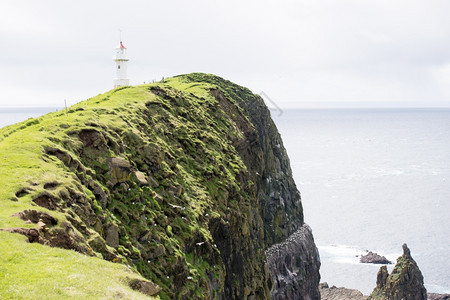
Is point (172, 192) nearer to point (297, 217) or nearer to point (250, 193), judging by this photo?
point (250, 193)

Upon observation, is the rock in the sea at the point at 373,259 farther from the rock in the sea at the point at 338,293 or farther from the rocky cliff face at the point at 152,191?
the rocky cliff face at the point at 152,191

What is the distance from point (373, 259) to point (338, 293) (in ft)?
66.9

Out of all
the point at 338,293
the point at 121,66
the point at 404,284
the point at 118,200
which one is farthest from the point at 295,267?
the point at 118,200

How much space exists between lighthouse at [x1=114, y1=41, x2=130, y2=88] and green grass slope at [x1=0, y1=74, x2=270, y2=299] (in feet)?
52.7

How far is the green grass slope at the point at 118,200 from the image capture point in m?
19.9

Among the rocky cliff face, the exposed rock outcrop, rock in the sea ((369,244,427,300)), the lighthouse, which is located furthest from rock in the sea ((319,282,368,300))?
the lighthouse

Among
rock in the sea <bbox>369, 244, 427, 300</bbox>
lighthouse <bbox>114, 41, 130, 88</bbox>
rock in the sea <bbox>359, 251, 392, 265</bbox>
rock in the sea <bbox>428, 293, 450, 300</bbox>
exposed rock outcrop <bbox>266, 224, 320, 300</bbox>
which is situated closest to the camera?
lighthouse <bbox>114, 41, 130, 88</bbox>

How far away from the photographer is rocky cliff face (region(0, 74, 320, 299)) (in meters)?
26.4

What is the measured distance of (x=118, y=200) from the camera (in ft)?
108

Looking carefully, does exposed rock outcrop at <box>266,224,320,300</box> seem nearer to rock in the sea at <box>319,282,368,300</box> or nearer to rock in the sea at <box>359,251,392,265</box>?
rock in the sea at <box>319,282,368,300</box>

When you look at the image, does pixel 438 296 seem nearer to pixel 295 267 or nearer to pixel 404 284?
pixel 404 284

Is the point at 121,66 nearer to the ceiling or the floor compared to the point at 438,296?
nearer to the ceiling

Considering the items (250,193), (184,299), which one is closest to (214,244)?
(184,299)

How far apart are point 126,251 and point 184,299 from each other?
6.03 m
